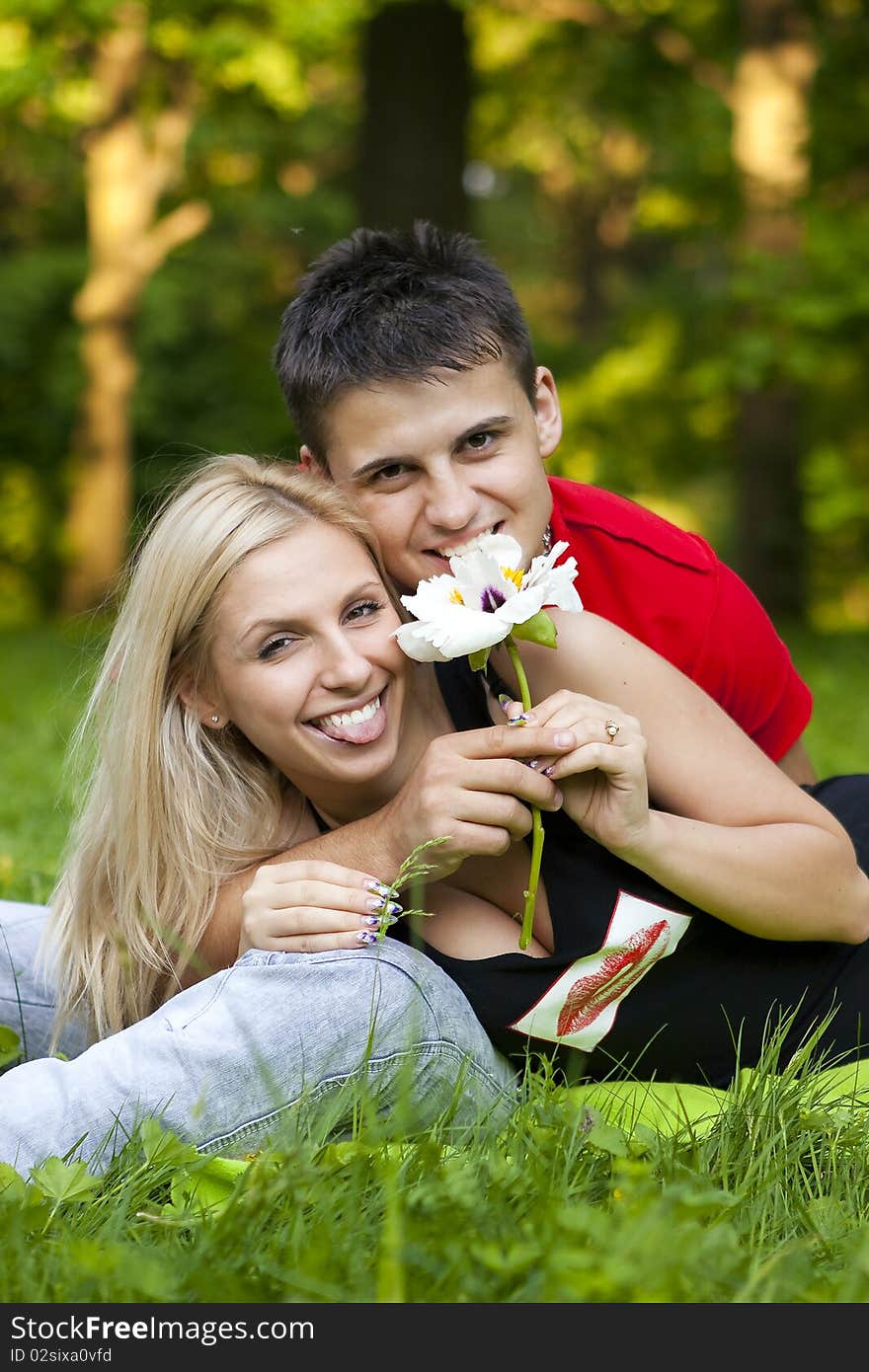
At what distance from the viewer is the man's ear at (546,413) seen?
3.58m

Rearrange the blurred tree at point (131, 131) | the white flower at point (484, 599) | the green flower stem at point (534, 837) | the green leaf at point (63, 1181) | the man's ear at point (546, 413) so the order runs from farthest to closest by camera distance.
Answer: the blurred tree at point (131, 131) → the man's ear at point (546, 413) → the green flower stem at point (534, 837) → the white flower at point (484, 599) → the green leaf at point (63, 1181)

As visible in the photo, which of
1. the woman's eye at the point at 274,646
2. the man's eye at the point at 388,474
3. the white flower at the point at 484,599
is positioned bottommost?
the woman's eye at the point at 274,646

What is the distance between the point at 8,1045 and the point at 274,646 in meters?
1.11

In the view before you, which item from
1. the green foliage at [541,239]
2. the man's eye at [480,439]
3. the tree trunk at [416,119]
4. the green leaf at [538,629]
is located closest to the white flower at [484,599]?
the green leaf at [538,629]

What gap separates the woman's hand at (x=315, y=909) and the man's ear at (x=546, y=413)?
1275 mm

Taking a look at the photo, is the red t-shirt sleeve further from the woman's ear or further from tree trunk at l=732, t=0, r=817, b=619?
tree trunk at l=732, t=0, r=817, b=619

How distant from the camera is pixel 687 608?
343 centimetres

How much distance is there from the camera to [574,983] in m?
2.78

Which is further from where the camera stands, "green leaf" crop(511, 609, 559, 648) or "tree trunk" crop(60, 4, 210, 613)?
"tree trunk" crop(60, 4, 210, 613)

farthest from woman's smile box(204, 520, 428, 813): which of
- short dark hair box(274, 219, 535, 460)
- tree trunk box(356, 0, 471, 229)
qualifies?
tree trunk box(356, 0, 471, 229)

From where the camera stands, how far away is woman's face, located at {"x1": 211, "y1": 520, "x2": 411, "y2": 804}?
2.95 metres

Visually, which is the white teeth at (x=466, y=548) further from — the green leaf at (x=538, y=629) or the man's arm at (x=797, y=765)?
the man's arm at (x=797, y=765)

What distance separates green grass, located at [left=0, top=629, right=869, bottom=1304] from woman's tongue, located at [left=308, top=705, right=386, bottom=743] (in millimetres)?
750
